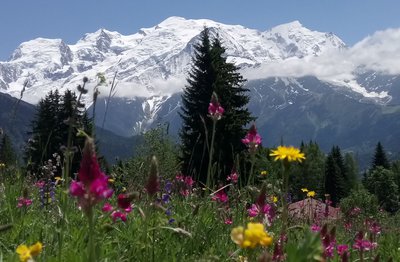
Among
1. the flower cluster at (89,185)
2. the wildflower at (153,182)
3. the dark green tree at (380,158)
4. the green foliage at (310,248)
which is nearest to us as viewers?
the green foliage at (310,248)

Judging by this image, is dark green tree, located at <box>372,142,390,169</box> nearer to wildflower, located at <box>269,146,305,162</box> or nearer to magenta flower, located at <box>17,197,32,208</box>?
magenta flower, located at <box>17,197,32,208</box>

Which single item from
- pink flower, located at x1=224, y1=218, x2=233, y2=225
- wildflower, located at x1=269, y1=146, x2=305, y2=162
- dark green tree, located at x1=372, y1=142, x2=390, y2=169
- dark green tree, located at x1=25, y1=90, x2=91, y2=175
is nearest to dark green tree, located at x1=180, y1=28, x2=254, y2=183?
dark green tree, located at x1=25, y1=90, x2=91, y2=175

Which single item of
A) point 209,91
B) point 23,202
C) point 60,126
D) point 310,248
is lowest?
point 23,202

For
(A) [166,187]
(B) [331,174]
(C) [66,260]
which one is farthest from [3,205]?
(B) [331,174]

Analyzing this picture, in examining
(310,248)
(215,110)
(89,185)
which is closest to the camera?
(310,248)

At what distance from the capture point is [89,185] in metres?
1.88

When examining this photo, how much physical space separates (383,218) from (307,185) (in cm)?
8570

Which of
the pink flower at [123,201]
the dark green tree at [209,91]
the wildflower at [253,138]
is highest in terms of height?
the dark green tree at [209,91]

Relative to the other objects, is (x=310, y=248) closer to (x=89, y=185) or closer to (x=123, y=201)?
(x=89, y=185)

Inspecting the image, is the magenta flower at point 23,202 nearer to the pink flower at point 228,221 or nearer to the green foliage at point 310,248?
the pink flower at point 228,221

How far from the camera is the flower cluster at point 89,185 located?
6.10ft

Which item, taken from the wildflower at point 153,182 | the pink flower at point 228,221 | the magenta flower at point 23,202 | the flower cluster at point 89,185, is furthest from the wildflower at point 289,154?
the magenta flower at point 23,202

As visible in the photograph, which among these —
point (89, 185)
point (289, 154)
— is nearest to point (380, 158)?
point (289, 154)

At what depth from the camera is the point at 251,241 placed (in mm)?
1801
